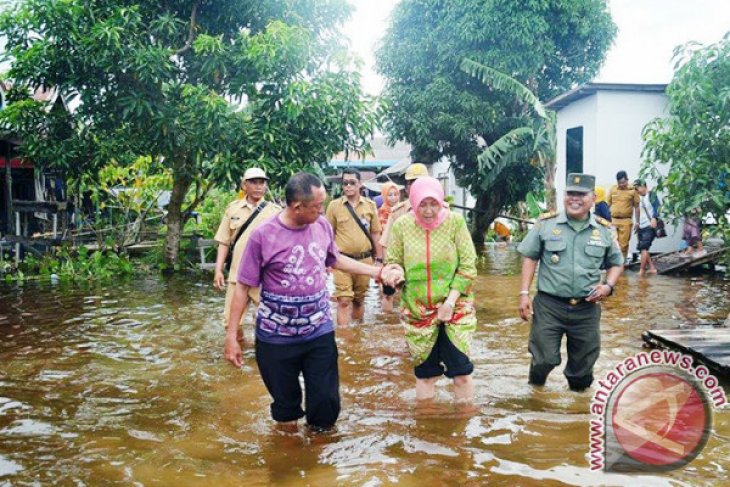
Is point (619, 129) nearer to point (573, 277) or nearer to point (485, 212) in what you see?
point (485, 212)

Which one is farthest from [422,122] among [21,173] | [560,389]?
[560,389]

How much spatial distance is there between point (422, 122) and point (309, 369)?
55.5ft

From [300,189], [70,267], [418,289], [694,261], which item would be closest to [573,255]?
[418,289]

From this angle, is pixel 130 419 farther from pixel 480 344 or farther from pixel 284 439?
pixel 480 344

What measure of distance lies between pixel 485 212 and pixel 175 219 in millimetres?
11786

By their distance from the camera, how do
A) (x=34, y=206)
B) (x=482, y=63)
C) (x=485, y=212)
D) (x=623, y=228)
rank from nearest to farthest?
(x=623, y=228) < (x=34, y=206) < (x=482, y=63) < (x=485, y=212)

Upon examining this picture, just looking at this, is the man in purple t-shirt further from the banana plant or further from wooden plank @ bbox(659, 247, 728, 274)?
the banana plant

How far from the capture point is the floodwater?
13.0 ft

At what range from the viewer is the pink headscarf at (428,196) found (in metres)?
4.55

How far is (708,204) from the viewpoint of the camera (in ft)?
26.1

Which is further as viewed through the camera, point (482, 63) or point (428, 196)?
point (482, 63)

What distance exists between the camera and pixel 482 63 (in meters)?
19.4

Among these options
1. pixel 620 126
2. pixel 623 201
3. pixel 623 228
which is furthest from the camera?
pixel 620 126

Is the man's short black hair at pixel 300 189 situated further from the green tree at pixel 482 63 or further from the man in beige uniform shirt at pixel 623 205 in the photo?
the green tree at pixel 482 63
